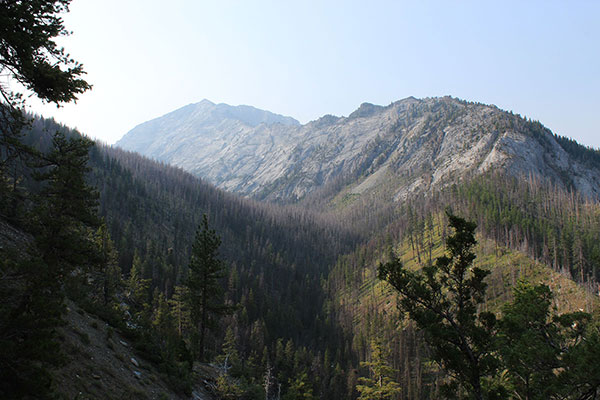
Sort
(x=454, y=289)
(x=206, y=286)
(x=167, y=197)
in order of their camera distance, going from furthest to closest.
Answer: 1. (x=167, y=197)
2. (x=206, y=286)
3. (x=454, y=289)

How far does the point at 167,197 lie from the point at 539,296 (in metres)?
176

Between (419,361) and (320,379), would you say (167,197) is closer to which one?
(320,379)

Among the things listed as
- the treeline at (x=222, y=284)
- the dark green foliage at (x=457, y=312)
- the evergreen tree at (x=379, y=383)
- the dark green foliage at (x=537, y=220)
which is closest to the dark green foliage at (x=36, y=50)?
the dark green foliage at (x=457, y=312)

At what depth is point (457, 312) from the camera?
45.2ft

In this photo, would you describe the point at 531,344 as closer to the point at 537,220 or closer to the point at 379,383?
the point at 379,383

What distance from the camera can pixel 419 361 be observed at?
259ft

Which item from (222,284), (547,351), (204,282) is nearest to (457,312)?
(547,351)

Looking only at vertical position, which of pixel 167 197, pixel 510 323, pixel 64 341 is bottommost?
pixel 64 341

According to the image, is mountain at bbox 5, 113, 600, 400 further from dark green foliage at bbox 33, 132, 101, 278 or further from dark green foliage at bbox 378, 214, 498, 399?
dark green foliage at bbox 378, 214, 498, 399

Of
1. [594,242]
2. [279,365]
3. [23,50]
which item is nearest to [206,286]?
[23,50]

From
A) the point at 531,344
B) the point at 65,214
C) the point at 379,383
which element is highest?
the point at 65,214

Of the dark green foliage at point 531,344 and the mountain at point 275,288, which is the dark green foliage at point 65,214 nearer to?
the mountain at point 275,288

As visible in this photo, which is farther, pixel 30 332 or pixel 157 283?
pixel 157 283

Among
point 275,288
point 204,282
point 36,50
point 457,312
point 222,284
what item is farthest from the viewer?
point 275,288
